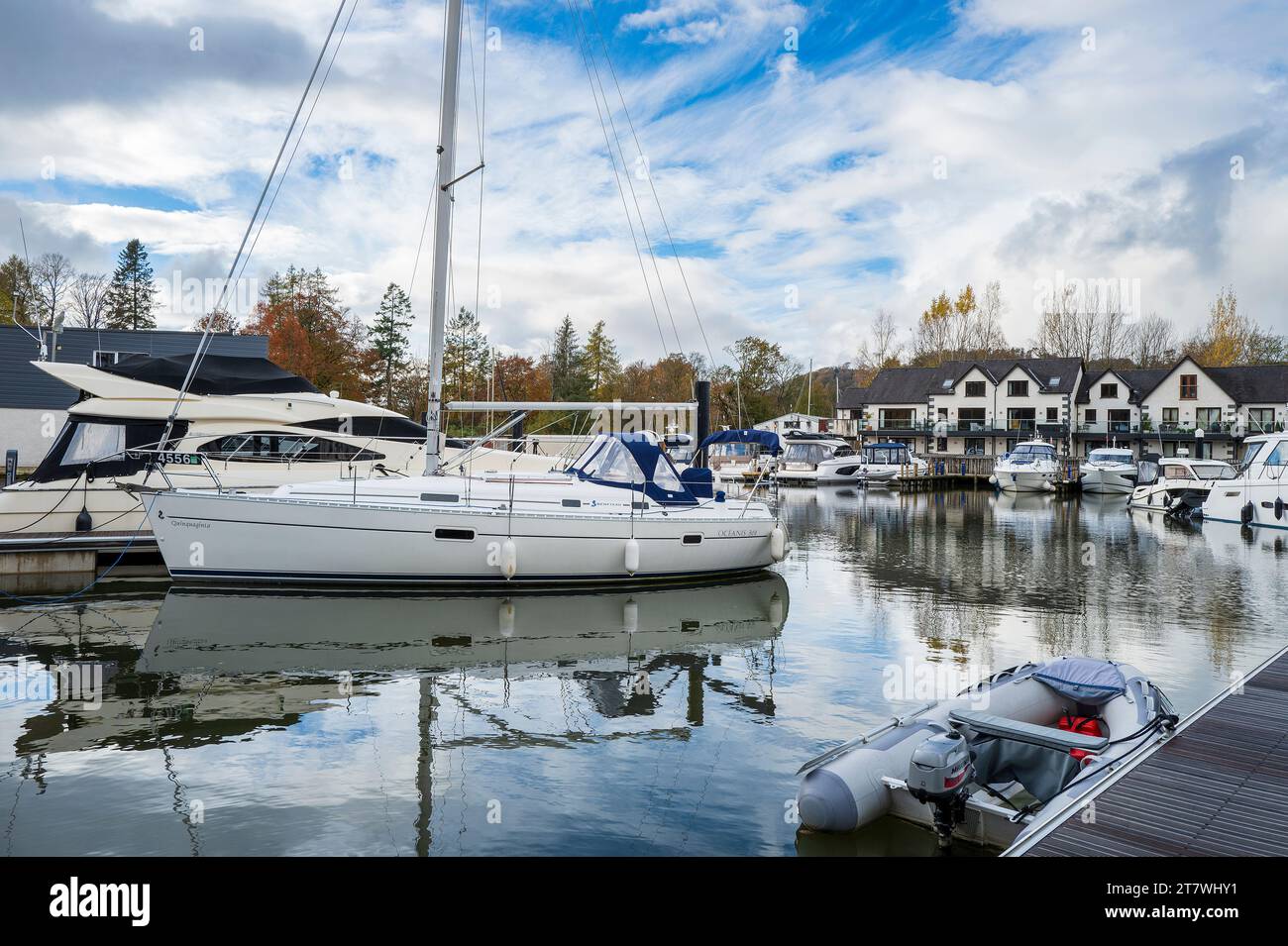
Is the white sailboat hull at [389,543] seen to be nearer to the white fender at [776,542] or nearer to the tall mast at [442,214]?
the tall mast at [442,214]

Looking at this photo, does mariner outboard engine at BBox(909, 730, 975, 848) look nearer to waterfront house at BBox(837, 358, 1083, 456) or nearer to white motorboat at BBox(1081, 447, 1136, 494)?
white motorboat at BBox(1081, 447, 1136, 494)

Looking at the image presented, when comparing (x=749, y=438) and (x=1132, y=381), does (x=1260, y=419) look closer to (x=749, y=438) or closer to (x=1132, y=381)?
(x=1132, y=381)

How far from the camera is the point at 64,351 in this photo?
3381cm

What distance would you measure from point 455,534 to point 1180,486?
30084mm

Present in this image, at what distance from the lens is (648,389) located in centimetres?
6775

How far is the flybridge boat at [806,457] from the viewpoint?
46.6 metres

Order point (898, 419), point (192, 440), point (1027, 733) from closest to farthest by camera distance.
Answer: point (1027, 733) → point (192, 440) → point (898, 419)

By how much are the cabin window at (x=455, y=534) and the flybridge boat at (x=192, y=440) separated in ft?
7.68

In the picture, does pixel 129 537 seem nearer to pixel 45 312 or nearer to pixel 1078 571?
pixel 1078 571

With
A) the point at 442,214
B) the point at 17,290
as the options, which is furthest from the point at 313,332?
the point at 442,214

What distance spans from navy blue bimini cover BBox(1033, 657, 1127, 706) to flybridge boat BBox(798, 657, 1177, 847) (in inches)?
0.4

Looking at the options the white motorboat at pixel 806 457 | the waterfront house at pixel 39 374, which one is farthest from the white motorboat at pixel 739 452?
the waterfront house at pixel 39 374
